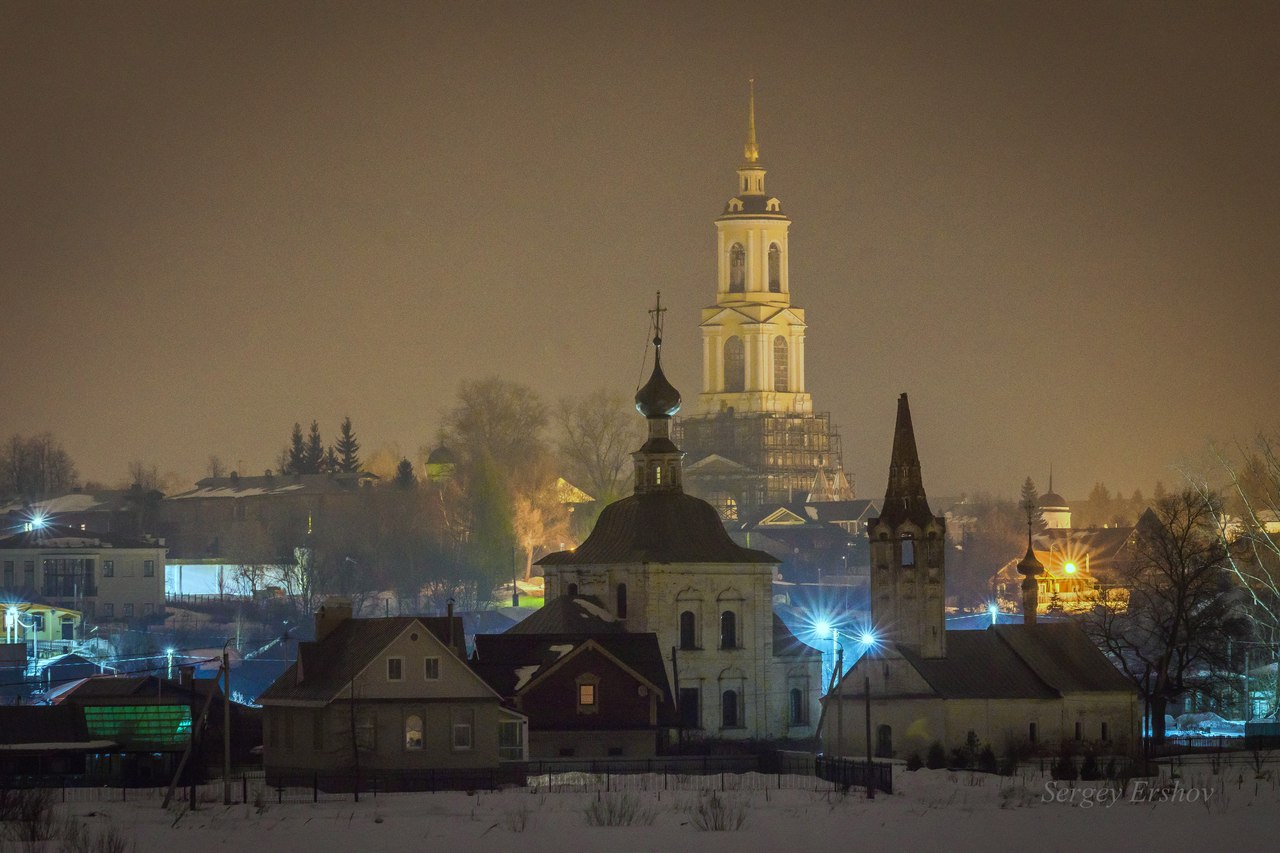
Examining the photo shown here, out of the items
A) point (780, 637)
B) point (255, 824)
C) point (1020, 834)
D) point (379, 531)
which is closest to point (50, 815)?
point (255, 824)

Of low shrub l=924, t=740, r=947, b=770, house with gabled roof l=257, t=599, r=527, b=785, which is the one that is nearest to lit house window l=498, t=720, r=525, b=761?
house with gabled roof l=257, t=599, r=527, b=785

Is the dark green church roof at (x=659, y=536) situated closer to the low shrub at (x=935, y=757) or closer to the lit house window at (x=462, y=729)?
the low shrub at (x=935, y=757)

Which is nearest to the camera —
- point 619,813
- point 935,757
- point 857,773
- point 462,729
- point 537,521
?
point 619,813

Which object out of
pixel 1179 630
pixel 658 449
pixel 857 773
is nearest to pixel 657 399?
pixel 658 449

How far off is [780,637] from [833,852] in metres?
32.9

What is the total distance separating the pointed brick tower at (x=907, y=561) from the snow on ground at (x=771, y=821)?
14367 millimetres

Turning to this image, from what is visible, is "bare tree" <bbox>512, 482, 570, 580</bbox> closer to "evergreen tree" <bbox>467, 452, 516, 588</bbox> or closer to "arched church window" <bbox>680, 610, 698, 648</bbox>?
A: "evergreen tree" <bbox>467, 452, 516, 588</bbox>

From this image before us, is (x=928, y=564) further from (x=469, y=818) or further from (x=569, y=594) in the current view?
(x=469, y=818)

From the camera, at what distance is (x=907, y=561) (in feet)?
321

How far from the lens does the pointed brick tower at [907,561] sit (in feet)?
313

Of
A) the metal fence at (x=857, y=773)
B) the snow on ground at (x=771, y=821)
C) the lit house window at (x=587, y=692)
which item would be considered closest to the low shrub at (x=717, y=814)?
the snow on ground at (x=771, y=821)

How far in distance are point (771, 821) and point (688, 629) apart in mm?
27257

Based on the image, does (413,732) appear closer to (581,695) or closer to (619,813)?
(619,813)

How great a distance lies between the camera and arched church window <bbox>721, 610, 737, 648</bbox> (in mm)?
101438
